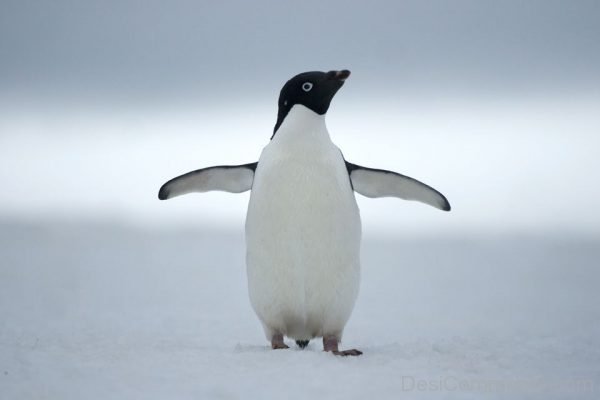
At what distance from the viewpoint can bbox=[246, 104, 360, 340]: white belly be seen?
3643 millimetres

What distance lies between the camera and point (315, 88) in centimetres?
394

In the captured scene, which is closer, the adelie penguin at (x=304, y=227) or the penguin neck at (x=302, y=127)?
the adelie penguin at (x=304, y=227)

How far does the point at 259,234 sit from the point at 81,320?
4393mm

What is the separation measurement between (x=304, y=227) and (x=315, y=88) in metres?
0.97

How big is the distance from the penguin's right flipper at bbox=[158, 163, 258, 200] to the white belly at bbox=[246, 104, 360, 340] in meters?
0.47

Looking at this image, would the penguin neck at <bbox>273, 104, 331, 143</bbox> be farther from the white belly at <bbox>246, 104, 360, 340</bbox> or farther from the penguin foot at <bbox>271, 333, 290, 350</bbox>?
the penguin foot at <bbox>271, 333, 290, 350</bbox>

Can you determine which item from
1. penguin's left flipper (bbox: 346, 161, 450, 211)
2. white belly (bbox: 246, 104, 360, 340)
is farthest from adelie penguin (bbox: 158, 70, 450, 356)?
penguin's left flipper (bbox: 346, 161, 450, 211)

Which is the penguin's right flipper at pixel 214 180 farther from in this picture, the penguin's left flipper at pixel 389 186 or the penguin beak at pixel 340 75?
the penguin beak at pixel 340 75

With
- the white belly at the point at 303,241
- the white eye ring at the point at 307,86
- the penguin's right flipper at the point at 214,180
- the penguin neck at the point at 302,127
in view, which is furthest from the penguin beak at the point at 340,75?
the penguin's right flipper at the point at 214,180

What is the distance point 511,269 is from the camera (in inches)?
521

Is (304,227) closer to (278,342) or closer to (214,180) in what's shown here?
(278,342)

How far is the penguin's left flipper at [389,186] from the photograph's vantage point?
4.36 metres

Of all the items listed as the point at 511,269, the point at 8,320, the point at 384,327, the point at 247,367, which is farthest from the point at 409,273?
the point at 247,367

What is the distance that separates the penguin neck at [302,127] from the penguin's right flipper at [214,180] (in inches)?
18.9
